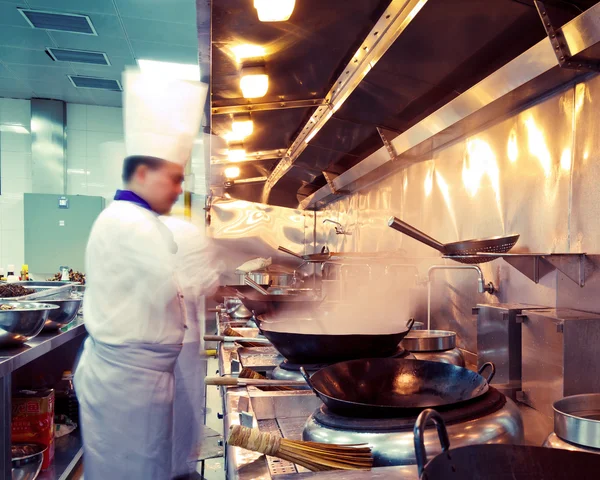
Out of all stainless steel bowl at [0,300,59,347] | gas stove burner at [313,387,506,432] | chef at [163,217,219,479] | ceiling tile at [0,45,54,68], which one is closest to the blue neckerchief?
chef at [163,217,219,479]

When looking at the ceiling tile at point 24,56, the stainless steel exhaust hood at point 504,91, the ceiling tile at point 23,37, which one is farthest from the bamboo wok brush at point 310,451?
the ceiling tile at point 24,56

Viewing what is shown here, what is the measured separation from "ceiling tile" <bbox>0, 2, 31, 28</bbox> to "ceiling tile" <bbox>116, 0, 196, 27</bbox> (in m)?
1.01

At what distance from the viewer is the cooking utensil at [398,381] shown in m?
1.03

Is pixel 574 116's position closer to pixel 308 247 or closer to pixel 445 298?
pixel 445 298

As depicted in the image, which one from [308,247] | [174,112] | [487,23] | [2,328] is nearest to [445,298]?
[487,23]

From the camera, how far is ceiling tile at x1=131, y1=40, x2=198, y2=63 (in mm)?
5102

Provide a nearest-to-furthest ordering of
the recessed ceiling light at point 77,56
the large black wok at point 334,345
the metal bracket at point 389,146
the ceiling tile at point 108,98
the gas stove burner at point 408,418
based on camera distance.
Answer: the gas stove burner at point 408,418 → the large black wok at point 334,345 → the metal bracket at point 389,146 → the recessed ceiling light at point 77,56 → the ceiling tile at point 108,98

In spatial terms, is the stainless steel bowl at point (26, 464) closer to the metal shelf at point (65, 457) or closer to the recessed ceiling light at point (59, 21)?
the metal shelf at point (65, 457)

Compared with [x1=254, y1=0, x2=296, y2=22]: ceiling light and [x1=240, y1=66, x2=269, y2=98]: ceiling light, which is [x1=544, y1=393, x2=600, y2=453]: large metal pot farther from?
[x1=240, y1=66, x2=269, y2=98]: ceiling light

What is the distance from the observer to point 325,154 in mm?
3314

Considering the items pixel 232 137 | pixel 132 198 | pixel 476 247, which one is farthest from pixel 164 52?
pixel 476 247

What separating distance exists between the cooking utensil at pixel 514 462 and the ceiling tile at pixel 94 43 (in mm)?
5378

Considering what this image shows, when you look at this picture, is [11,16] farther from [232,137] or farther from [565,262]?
[565,262]

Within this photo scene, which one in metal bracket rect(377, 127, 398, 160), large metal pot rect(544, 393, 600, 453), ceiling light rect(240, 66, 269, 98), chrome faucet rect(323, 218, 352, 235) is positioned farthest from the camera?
chrome faucet rect(323, 218, 352, 235)
